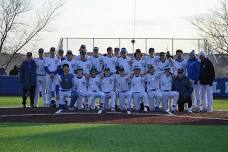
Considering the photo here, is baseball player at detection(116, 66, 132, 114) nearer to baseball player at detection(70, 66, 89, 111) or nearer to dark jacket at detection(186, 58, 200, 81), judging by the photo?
baseball player at detection(70, 66, 89, 111)

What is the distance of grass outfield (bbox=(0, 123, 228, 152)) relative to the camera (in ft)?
33.8

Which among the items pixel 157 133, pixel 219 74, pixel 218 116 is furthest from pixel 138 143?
pixel 219 74

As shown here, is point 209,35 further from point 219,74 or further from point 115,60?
point 115,60

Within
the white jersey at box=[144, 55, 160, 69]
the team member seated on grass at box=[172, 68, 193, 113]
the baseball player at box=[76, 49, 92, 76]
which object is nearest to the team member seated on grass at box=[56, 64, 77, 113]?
the baseball player at box=[76, 49, 92, 76]

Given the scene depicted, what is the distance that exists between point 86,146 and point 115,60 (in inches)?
398

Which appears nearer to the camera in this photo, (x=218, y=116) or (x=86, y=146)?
(x=86, y=146)

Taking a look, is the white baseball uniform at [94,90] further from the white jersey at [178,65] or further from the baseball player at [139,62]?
the white jersey at [178,65]

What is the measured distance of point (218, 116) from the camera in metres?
17.9

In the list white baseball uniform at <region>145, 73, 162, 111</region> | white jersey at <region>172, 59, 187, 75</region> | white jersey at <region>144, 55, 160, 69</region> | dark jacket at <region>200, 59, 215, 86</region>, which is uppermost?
white jersey at <region>144, 55, 160, 69</region>

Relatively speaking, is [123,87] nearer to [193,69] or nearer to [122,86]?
[122,86]

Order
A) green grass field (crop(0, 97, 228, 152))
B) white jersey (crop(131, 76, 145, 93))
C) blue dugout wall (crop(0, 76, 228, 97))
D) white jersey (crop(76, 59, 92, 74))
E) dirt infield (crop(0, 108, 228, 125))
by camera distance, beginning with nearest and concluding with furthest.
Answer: green grass field (crop(0, 97, 228, 152))
dirt infield (crop(0, 108, 228, 125))
white jersey (crop(131, 76, 145, 93))
white jersey (crop(76, 59, 92, 74))
blue dugout wall (crop(0, 76, 228, 97))

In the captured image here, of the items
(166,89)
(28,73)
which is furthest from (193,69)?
(28,73)


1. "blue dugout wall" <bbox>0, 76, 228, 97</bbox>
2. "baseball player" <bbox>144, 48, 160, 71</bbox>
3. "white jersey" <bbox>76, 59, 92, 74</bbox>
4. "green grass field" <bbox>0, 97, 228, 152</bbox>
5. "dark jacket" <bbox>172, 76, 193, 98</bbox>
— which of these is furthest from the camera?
"blue dugout wall" <bbox>0, 76, 228, 97</bbox>

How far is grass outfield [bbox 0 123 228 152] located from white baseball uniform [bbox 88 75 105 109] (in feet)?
18.4
